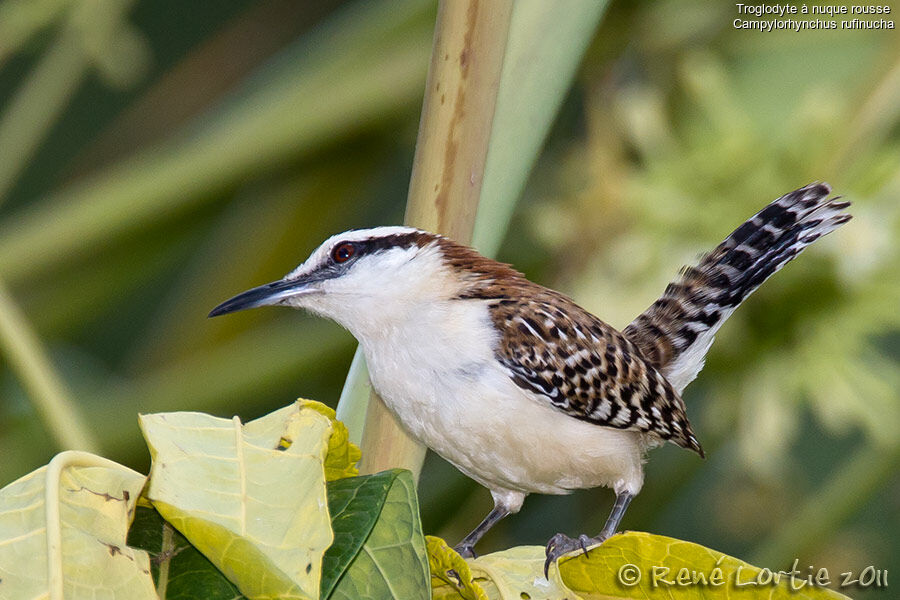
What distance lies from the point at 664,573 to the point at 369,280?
848 millimetres

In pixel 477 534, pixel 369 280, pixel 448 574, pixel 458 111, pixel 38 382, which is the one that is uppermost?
pixel 458 111

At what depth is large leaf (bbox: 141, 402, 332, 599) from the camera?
33.2 inches

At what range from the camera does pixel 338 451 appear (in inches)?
40.6

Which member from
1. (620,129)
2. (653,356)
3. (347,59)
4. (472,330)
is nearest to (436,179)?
(472,330)

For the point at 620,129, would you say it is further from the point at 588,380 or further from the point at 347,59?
the point at 588,380

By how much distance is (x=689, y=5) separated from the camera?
8.77 feet

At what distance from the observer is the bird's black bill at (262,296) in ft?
5.15

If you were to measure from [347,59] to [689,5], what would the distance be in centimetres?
91

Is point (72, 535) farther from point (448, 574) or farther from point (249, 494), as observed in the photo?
point (448, 574)

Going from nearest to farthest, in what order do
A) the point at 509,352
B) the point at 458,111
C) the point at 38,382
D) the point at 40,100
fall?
the point at 458,111, the point at 38,382, the point at 509,352, the point at 40,100

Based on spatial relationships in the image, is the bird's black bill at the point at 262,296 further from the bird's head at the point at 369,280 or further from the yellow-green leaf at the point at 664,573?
the yellow-green leaf at the point at 664,573

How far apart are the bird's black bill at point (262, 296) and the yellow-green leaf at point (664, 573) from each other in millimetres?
700

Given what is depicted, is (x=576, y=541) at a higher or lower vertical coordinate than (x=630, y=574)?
lower

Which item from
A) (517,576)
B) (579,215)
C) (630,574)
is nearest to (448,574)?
(517,576)
